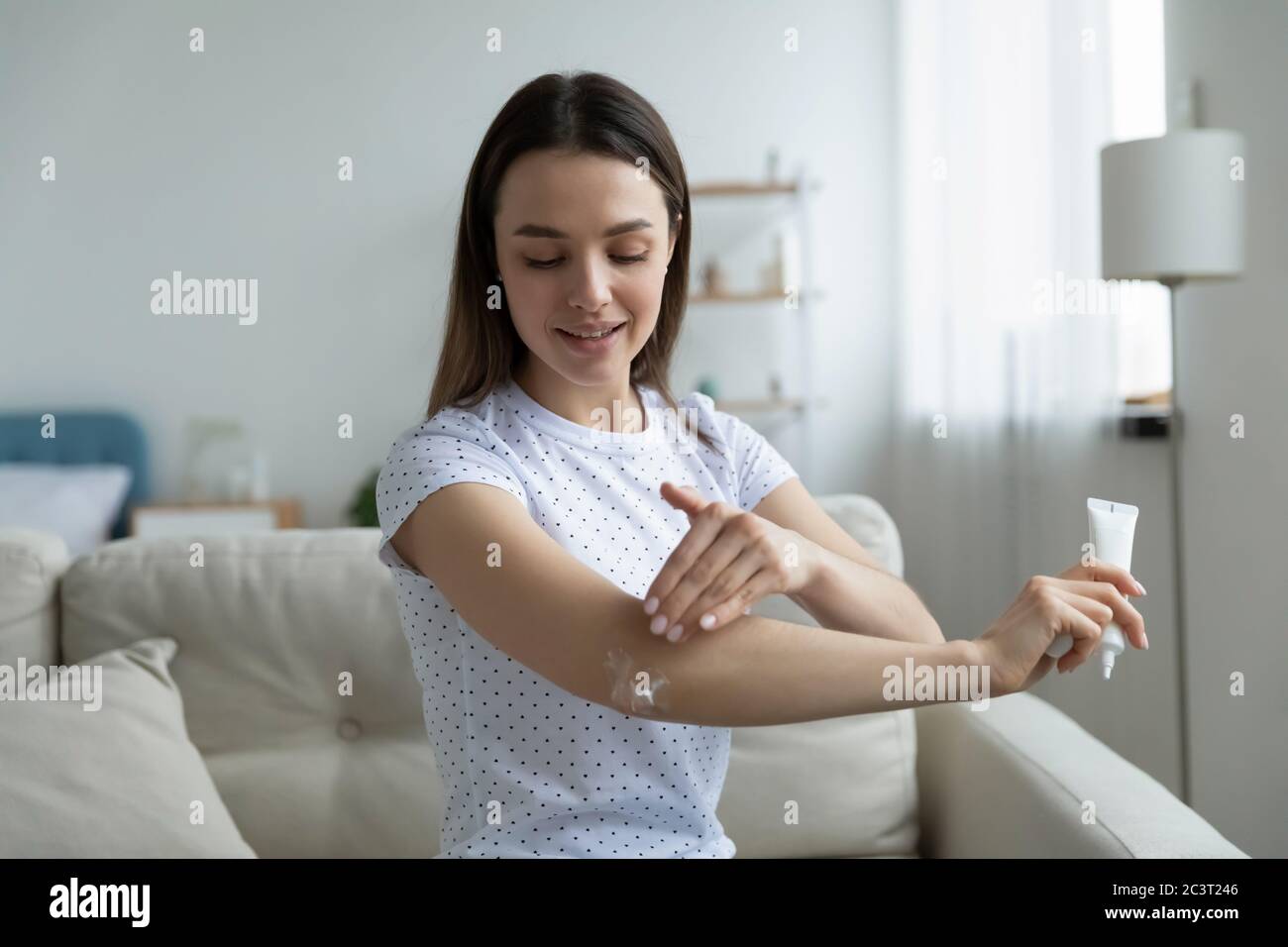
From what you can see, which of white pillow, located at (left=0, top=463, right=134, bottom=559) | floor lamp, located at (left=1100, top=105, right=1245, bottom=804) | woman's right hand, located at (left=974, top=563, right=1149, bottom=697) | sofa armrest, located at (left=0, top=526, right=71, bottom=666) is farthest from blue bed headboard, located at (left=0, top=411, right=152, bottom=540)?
woman's right hand, located at (left=974, top=563, right=1149, bottom=697)

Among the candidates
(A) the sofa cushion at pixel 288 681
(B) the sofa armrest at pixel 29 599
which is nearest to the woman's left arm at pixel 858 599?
(A) the sofa cushion at pixel 288 681

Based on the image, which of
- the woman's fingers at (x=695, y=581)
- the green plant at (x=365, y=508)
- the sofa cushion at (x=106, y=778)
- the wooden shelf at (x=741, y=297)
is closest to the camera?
the woman's fingers at (x=695, y=581)

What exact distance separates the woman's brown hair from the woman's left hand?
250 millimetres

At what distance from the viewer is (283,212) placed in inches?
144

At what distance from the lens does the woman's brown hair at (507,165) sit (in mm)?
777

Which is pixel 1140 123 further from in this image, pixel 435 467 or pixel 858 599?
pixel 435 467

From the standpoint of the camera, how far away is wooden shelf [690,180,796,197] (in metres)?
3.38

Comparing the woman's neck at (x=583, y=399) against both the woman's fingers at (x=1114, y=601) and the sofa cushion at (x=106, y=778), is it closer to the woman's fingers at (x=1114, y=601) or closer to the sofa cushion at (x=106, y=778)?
the woman's fingers at (x=1114, y=601)

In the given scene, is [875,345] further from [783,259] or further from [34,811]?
[34,811]

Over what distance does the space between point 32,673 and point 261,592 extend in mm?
230

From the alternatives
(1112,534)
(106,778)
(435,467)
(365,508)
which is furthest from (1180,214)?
(365,508)

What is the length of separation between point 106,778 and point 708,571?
2.31 ft

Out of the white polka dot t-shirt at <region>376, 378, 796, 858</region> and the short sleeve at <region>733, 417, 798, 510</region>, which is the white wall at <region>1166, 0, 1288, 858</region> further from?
the white polka dot t-shirt at <region>376, 378, 796, 858</region>

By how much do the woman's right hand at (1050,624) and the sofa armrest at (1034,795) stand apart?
30 centimetres
